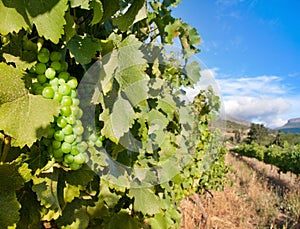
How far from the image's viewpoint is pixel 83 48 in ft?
3.29

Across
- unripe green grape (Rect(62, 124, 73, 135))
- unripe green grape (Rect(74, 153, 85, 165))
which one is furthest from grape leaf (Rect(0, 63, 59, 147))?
unripe green grape (Rect(74, 153, 85, 165))

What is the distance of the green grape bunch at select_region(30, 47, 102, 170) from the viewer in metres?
0.94

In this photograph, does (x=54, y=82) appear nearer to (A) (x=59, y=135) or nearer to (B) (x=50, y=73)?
(B) (x=50, y=73)

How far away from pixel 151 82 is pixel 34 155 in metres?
1.15

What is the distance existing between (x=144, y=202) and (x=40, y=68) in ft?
3.31

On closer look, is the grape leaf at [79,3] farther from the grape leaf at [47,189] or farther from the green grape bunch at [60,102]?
the grape leaf at [47,189]

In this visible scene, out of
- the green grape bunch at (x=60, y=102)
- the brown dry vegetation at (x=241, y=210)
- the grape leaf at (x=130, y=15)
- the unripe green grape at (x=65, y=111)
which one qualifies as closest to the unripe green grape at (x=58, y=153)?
the green grape bunch at (x=60, y=102)

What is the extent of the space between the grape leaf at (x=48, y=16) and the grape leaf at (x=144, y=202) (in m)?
1.07

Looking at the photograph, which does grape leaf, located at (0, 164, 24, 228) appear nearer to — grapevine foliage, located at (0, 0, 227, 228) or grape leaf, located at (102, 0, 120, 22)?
grapevine foliage, located at (0, 0, 227, 228)

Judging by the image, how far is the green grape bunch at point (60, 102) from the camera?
0.94 meters

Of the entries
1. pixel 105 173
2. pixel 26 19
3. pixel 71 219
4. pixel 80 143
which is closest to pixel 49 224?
pixel 71 219

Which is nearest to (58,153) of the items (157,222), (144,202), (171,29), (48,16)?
(48,16)

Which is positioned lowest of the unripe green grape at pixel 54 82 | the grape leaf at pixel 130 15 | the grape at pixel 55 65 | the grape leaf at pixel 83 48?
the unripe green grape at pixel 54 82

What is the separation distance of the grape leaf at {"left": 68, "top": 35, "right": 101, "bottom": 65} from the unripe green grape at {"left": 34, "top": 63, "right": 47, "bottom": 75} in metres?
0.09
